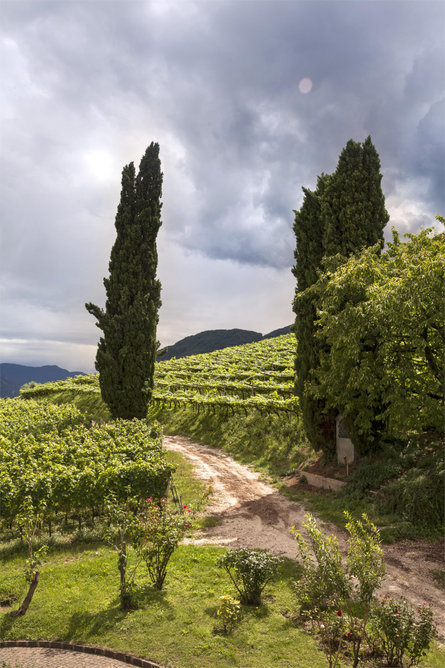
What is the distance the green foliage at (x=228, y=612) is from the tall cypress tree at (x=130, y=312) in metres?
18.9

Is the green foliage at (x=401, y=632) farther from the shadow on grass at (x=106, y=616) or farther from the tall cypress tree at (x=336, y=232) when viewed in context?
the tall cypress tree at (x=336, y=232)

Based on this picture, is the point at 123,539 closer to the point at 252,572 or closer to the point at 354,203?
the point at 252,572

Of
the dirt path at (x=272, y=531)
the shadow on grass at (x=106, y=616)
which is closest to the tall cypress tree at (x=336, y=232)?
the dirt path at (x=272, y=531)

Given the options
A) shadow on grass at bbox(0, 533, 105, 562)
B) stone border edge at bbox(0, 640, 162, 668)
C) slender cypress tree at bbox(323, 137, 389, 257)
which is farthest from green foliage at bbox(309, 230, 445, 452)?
shadow on grass at bbox(0, 533, 105, 562)

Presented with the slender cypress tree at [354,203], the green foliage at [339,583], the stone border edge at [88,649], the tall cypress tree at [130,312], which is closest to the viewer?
the green foliage at [339,583]

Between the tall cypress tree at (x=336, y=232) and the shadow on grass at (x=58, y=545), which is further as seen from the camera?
the tall cypress tree at (x=336, y=232)

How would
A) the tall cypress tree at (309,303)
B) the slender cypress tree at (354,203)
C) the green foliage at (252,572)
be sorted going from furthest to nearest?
the tall cypress tree at (309,303)
the slender cypress tree at (354,203)
the green foliage at (252,572)

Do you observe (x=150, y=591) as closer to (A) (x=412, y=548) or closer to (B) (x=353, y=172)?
(A) (x=412, y=548)

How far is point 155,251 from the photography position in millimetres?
27062

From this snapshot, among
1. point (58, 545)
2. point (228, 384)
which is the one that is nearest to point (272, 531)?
point (58, 545)

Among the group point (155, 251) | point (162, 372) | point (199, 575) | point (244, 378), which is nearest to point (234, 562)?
point (199, 575)

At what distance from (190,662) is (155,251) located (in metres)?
23.5

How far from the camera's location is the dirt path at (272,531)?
959 centimetres

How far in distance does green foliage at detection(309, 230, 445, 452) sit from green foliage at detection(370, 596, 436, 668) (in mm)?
7781
